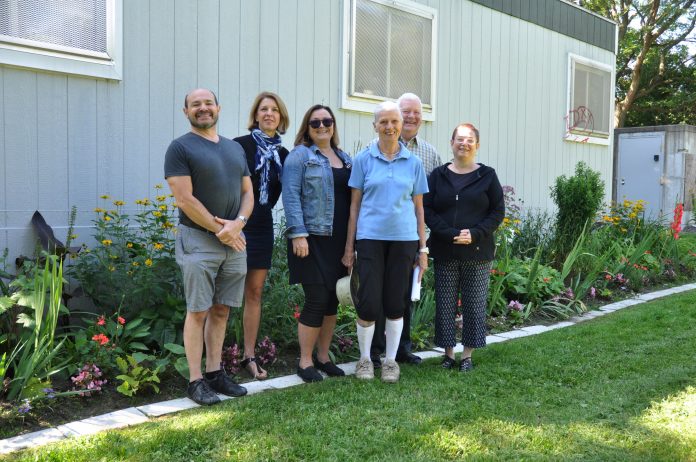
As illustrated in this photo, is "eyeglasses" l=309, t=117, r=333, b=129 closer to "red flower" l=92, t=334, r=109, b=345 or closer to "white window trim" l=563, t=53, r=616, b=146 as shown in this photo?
"red flower" l=92, t=334, r=109, b=345

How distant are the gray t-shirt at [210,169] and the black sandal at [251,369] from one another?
0.93 m

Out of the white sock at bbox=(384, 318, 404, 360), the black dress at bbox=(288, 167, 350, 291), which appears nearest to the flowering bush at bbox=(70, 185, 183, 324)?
the black dress at bbox=(288, 167, 350, 291)

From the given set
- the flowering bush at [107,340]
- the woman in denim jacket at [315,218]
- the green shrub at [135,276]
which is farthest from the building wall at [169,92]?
the woman in denim jacket at [315,218]

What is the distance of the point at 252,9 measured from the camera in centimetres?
521

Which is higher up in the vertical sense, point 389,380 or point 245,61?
point 245,61

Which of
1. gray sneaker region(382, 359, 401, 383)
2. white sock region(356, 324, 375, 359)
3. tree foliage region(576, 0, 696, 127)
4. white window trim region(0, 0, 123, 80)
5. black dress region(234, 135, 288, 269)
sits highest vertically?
tree foliage region(576, 0, 696, 127)

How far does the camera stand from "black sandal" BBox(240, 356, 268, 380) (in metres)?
3.67

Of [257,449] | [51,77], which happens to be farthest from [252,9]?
[257,449]

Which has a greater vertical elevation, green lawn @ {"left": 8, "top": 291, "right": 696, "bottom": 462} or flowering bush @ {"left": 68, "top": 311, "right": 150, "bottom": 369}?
flowering bush @ {"left": 68, "top": 311, "right": 150, "bottom": 369}

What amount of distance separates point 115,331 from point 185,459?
1.28 m

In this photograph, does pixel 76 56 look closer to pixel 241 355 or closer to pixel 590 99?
pixel 241 355

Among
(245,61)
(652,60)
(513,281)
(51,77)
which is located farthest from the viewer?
(652,60)

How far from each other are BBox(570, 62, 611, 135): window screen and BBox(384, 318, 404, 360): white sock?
6468mm

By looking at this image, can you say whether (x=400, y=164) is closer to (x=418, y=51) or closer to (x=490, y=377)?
(x=490, y=377)
